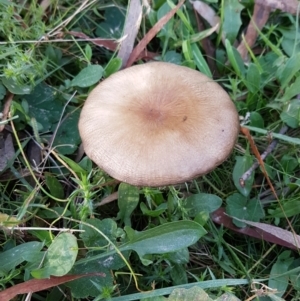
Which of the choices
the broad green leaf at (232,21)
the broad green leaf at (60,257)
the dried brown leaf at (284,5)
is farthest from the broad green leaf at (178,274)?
the dried brown leaf at (284,5)

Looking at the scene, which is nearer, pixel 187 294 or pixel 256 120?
pixel 187 294

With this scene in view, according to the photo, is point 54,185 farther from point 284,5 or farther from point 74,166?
point 284,5

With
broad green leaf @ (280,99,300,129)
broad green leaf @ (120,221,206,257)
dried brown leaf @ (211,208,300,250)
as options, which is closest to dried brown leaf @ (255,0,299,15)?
broad green leaf @ (280,99,300,129)

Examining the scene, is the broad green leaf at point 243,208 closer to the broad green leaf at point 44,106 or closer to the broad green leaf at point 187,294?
the broad green leaf at point 187,294

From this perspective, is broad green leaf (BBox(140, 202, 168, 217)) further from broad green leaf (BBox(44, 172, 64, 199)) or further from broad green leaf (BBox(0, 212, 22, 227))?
broad green leaf (BBox(0, 212, 22, 227))

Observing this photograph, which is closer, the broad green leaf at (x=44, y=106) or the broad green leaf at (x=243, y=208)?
the broad green leaf at (x=243, y=208)

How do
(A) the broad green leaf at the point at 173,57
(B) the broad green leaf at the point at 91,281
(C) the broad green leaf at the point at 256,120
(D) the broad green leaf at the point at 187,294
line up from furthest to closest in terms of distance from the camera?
(A) the broad green leaf at the point at 173,57, (C) the broad green leaf at the point at 256,120, (B) the broad green leaf at the point at 91,281, (D) the broad green leaf at the point at 187,294

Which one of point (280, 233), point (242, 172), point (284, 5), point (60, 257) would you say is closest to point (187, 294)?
point (60, 257)

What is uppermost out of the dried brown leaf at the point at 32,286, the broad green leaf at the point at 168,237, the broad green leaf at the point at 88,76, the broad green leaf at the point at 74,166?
the broad green leaf at the point at 88,76
